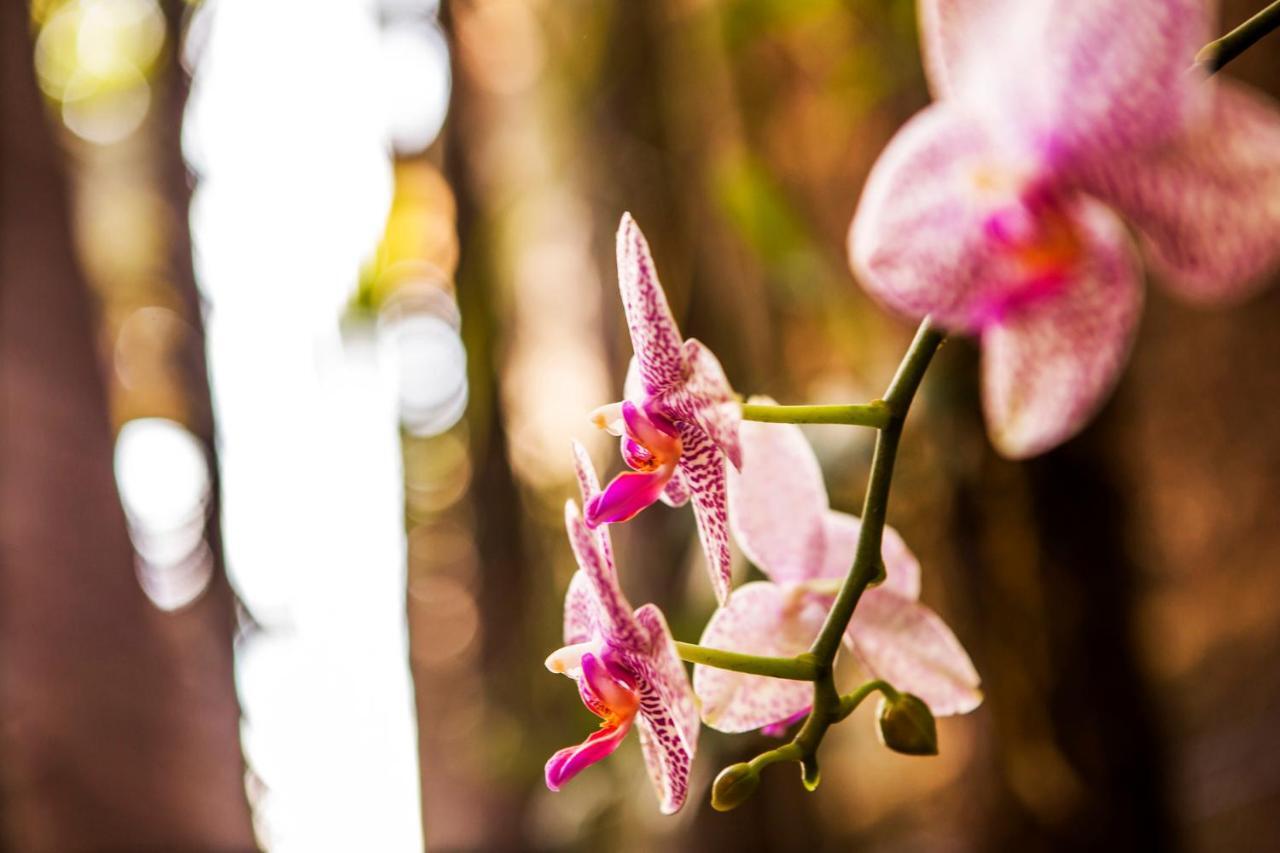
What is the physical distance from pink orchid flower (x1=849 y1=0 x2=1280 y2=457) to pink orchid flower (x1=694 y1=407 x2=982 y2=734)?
0.11 meters

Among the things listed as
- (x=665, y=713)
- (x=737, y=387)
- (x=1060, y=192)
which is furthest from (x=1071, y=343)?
(x=737, y=387)

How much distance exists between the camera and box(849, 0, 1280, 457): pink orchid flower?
18 centimetres

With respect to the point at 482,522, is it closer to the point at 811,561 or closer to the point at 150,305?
the point at 150,305

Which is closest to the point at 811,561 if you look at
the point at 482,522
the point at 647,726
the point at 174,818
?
the point at 647,726

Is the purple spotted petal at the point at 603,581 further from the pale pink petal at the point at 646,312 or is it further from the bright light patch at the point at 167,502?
the bright light patch at the point at 167,502

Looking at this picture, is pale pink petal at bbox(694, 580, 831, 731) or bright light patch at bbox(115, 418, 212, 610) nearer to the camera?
pale pink petal at bbox(694, 580, 831, 731)

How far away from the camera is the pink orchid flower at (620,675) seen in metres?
0.23

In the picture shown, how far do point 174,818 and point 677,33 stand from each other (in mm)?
1240

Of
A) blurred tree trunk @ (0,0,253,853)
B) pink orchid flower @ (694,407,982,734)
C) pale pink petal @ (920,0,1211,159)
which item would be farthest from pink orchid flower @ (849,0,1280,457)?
blurred tree trunk @ (0,0,253,853)

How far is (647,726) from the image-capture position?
0.89ft

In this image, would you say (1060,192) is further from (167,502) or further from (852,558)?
(167,502)

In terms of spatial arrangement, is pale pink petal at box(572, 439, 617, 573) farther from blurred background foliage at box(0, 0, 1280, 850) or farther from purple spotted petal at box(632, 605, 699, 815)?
blurred background foliage at box(0, 0, 1280, 850)

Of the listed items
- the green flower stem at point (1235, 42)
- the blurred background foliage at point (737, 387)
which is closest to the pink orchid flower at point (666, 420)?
the green flower stem at point (1235, 42)

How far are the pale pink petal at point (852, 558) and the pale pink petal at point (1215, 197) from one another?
0.15m
